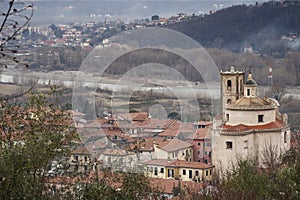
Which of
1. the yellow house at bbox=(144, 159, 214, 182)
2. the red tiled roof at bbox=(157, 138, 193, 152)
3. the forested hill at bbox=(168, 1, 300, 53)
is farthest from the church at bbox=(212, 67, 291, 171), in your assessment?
the forested hill at bbox=(168, 1, 300, 53)

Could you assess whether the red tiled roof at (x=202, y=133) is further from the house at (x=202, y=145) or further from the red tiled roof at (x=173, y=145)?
the red tiled roof at (x=173, y=145)

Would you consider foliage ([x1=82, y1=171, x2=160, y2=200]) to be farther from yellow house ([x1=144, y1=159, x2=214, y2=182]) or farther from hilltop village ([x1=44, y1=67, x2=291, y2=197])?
yellow house ([x1=144, y1=159, x2=214, y2=182])

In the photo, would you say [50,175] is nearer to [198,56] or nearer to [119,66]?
[198,56]

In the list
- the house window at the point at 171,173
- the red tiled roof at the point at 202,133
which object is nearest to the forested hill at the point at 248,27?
the red tiled roof at the point at 202,133

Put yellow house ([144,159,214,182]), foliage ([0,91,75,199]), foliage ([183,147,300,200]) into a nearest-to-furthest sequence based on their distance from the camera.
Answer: foliage ([0,91,75,199])
foliage ([183,147,300,200])
yellow house ([144,159,214,182])

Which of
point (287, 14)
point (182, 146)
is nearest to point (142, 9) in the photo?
point (287, 14)

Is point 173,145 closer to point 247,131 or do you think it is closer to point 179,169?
point 179,169

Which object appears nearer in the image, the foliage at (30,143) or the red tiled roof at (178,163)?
the foliage at (30,143)
